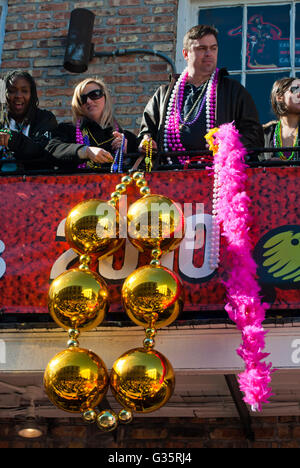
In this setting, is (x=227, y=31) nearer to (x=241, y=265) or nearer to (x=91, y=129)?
(x=91, y=129)

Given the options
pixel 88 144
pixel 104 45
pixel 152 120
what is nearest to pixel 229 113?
pixel 152 120

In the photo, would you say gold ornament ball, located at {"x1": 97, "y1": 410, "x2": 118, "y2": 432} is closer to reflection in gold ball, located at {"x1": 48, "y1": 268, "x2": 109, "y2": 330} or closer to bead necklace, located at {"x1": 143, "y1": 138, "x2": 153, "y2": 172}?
reflection in gold ball, located at {"x1": 48, "y1": 268, "x2": 109, "y2": 330}

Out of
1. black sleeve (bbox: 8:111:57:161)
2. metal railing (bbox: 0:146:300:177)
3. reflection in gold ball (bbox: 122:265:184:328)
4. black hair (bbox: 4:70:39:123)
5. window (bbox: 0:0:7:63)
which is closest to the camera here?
reflection in gold ball (bbox: 122:265:184:328)

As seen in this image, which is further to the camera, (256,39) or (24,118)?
(256,39)

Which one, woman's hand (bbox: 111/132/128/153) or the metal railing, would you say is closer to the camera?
the metal railing

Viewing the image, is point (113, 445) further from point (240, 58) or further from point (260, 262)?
point (240, 58)

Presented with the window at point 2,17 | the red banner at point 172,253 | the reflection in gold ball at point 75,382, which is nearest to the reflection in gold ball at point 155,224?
the red banner at point 172,253

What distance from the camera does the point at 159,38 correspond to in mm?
6922

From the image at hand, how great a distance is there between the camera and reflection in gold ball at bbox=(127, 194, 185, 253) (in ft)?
13.1

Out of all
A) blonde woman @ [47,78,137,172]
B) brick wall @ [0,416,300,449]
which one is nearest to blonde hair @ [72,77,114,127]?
blonde woman @ [47,78,137,172]

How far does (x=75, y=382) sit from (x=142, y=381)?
1.10ft

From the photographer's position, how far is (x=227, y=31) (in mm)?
7023

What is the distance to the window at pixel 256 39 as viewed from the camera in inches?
269

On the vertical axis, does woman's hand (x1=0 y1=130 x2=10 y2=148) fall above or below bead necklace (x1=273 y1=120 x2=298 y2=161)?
below
